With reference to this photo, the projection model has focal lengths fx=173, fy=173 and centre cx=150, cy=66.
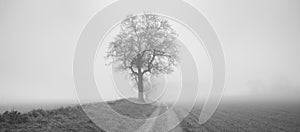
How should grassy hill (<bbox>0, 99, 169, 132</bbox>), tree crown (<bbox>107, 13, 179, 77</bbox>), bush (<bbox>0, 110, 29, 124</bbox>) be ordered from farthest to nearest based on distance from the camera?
tree crown (<bbox>107, 13, 179, 77</bbox>)
bush (<bbox>0, 110, 29, 124</bbox>)
grassy hill (<bbox>0, 99, 169, 132</bbox>)

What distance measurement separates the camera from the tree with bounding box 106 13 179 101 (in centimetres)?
2514

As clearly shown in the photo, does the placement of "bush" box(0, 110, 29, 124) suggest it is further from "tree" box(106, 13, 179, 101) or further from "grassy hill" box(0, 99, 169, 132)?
"tree" box(106, 13, 179, 101)

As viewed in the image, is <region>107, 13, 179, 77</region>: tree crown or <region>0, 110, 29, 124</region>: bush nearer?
<region>0, 110, 29, 124</region>: bush

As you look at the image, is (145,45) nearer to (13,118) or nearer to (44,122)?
(44,122)

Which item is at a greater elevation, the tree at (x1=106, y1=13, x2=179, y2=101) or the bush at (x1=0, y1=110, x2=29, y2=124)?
the tree at (x1=106, y1=13, x2=179, y2=101)

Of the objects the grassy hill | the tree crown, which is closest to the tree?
the tree crown

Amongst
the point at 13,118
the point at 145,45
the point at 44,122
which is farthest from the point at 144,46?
the point at 13,118

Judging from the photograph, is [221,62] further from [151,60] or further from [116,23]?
[116,23]

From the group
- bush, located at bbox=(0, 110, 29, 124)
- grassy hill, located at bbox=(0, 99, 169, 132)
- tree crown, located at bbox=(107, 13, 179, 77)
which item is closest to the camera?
grassy hill, located at bbox=(0, 99, 169, 132)

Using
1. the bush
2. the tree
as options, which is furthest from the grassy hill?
the tree

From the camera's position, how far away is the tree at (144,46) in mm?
25141

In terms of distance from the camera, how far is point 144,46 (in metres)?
25.4

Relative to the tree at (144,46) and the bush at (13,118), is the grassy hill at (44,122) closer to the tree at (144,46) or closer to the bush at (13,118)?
the bush at (13,118)

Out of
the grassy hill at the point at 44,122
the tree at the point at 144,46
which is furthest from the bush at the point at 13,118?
the tree at the point at 144,46
